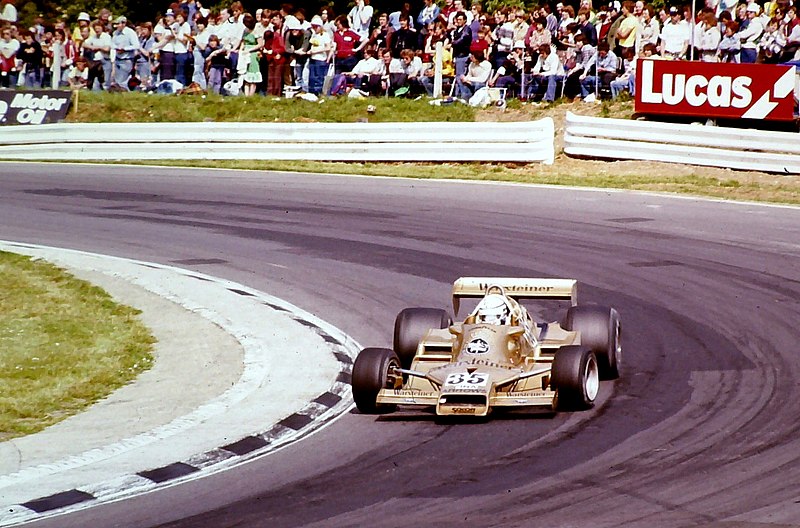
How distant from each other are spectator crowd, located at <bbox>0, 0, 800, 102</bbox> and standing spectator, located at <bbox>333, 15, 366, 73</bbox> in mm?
27

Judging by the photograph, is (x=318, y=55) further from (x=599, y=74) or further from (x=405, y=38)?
(x=599, y=74)

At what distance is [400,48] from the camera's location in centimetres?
2661

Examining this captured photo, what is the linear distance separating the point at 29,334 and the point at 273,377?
2694 mm

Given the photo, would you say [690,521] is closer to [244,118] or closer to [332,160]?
[332,160]

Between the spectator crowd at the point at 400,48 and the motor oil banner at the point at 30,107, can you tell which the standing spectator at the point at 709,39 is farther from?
the motor oil banner at the point at 30,107

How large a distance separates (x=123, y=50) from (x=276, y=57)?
3.85 meters

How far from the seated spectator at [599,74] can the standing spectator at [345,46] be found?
474 centimetres

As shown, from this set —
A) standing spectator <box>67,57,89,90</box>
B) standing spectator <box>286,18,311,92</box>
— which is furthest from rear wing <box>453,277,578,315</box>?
standing spectator <box>67,57,89,90</box>

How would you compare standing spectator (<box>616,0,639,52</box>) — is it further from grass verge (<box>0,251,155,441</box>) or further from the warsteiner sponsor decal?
the warsteiner sponsor decal

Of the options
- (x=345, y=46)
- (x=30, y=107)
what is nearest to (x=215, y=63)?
(x=345, y=46)

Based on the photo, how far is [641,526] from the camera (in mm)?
6457

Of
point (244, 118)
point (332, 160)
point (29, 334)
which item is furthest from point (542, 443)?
point (244, 118)

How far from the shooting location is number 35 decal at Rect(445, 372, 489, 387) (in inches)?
336

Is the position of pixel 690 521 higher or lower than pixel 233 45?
lower
